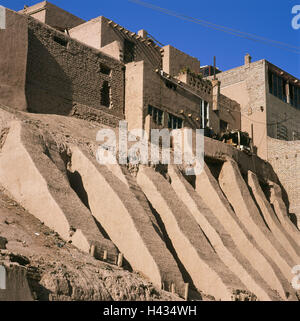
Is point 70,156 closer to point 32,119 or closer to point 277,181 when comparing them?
point 32,119

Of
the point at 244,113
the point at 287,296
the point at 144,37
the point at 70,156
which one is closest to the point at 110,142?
the point at 70,156

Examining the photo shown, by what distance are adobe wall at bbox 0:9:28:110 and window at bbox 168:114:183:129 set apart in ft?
24.2

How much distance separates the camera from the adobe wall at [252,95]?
106 ft

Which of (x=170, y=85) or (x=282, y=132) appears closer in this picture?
(x=170, y=85)

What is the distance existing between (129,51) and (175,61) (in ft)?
10.1

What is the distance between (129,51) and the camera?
96.9ft

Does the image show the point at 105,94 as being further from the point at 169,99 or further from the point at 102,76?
the point at 169,99

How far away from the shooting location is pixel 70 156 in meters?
19.6

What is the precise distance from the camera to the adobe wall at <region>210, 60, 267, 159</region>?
106ft

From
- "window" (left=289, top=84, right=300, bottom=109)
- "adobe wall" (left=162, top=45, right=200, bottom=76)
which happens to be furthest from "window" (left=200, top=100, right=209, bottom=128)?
"window" (left=289, top=84, right=300, bottom=109)

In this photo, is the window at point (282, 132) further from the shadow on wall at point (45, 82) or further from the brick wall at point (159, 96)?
the shadow on wall at point (45, 82)

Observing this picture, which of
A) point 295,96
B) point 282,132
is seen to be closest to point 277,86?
point 295,96

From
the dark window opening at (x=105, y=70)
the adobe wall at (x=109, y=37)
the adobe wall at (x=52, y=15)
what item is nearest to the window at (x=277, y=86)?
the adobe wall at (x=109, y=37)

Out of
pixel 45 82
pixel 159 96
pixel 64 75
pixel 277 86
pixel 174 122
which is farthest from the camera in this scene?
pixel 277 86
